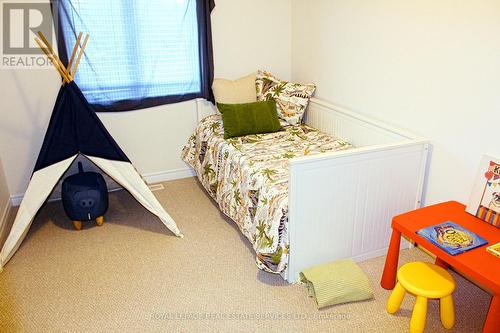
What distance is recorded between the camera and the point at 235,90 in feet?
12.2

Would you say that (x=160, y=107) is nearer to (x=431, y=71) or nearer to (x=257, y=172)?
(x=257, y=172)

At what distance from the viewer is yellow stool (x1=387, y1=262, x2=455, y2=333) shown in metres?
2.03

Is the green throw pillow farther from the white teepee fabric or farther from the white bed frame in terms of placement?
the white bed frame

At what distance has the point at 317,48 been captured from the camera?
3.62m

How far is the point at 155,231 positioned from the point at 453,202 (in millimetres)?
2016

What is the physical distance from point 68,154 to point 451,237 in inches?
96.2

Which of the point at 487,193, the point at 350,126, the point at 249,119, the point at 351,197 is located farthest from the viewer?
the point at 249,119

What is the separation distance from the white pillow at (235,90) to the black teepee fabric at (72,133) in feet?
3.60

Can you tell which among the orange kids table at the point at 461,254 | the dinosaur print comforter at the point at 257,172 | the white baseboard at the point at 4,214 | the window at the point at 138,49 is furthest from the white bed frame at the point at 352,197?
the white baseboard at the point at 4,214

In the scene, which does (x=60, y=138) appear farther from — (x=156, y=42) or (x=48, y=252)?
(x=156, y=42)

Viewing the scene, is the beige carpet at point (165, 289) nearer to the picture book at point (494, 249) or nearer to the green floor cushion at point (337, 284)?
the green floor cushion at point (337, 284)

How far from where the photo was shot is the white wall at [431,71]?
2.21 meters

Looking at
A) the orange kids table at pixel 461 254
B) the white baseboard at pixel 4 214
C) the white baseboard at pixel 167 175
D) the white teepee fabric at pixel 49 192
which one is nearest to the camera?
the orange kids table at pixel 461 254

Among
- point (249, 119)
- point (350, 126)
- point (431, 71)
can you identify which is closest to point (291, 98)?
point (249, 119)
